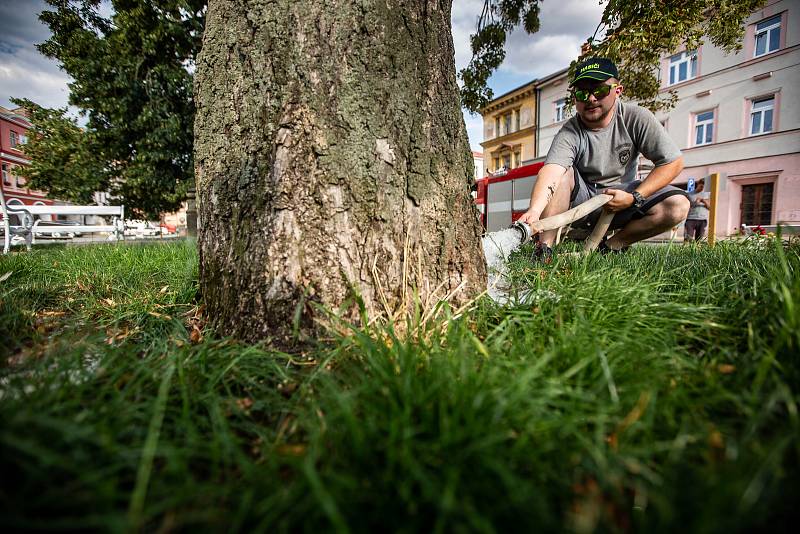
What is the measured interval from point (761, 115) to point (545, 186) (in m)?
19.5

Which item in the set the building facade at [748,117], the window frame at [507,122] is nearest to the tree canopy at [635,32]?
the building facade at [748,117]

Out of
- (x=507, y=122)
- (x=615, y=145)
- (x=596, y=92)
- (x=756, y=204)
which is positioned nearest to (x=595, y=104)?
(x=596, y=92)

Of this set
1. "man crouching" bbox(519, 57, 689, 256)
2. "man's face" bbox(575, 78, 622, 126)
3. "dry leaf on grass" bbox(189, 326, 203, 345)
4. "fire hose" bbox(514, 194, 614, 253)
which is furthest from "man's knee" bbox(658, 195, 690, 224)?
"dry leaf on grass" bbox(189, 326, 203, 345)

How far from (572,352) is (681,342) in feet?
1.96

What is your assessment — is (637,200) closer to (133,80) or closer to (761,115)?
(133,80)

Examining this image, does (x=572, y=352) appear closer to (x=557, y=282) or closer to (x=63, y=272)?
(x=557, y=282)

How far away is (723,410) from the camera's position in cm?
80

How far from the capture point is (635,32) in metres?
4.24

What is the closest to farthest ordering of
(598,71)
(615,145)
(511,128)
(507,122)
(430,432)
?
1. (430,432)
2. (598,71)
3. (615,145)
4. (511,128)
5. (507,122)

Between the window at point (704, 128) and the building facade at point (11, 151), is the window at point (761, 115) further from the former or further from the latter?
the building facade at point (11, 151)

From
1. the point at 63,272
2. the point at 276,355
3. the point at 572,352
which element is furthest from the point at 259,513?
the point at 63,272

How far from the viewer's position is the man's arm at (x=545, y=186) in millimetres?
2965

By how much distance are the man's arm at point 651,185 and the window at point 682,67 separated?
1927 centimetres

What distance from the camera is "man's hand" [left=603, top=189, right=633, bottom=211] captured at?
10.2 ft
